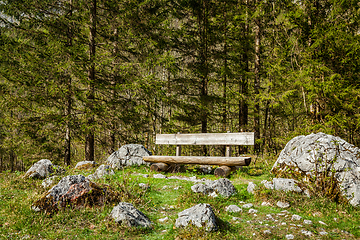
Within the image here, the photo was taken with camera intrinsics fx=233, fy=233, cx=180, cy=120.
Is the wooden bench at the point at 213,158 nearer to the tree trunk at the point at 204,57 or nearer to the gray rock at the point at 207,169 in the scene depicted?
the gray rock at the point at 207,169

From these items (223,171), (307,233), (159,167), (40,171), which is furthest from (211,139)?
(40,171)

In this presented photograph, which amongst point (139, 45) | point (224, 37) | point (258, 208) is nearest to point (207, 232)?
point (258, 208)

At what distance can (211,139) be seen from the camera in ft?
27.1

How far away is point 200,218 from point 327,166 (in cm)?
361

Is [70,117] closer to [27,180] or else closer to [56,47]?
[56,47]

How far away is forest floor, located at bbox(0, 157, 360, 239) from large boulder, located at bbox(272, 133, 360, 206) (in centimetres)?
37

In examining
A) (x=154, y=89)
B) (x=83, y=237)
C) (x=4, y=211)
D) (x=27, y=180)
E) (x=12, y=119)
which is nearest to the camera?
(x=83, y=237)

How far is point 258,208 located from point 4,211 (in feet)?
16.0

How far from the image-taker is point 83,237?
3.47 m

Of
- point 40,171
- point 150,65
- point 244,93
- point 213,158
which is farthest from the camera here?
point 244,93

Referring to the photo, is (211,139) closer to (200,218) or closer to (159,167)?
(159,167)

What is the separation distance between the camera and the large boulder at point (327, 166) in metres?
5.06

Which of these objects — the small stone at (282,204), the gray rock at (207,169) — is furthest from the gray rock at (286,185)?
the gray rock at (207,169)

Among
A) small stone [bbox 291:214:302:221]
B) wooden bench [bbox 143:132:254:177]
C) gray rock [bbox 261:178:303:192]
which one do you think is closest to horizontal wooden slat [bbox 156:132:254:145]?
wooden bench [bbox 143:132:254:177]
